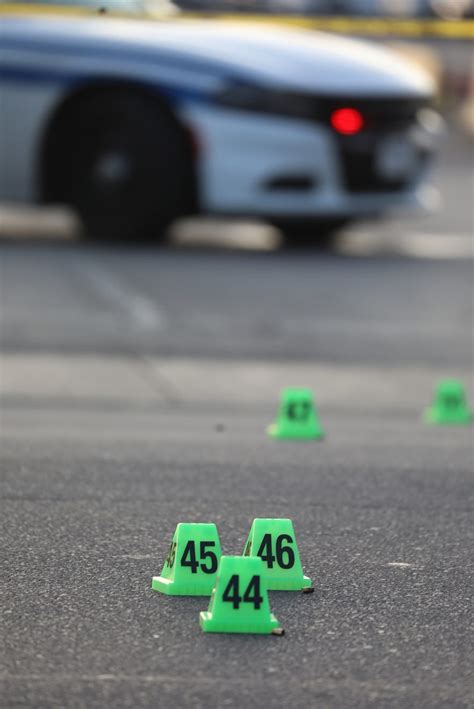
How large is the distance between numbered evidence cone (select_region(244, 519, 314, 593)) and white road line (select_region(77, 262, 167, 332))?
4.53 metres

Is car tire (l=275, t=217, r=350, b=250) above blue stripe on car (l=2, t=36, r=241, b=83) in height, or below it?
below

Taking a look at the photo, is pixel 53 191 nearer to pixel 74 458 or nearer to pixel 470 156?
pixel 74 458

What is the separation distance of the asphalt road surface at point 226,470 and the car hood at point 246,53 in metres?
1.07

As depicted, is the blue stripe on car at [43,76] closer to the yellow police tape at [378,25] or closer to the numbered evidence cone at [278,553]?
the numbered evidence cone at [278,553]

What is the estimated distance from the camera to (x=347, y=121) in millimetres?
11211

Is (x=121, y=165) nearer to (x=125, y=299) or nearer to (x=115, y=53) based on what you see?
(x=115, y=53)

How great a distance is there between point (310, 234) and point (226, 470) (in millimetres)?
6234

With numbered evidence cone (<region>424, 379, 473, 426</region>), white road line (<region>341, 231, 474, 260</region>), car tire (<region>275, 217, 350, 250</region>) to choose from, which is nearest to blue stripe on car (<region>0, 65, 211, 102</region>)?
car tire (<region>275, 217, 350, 250</region>)

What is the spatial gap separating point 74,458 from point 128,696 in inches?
102

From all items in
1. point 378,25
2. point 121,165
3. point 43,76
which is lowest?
point 121,165

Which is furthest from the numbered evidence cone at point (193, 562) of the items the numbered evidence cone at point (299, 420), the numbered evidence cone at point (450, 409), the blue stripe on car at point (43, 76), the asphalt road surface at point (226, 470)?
the blue stripe on car at point (43, 76)

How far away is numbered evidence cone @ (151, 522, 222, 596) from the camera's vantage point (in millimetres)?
4324

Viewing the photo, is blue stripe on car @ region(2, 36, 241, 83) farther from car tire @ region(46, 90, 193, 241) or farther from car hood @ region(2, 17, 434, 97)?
car tire @ region(46, 90, 193, 241)

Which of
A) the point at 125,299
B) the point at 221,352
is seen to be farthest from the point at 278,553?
the point at 125,299
